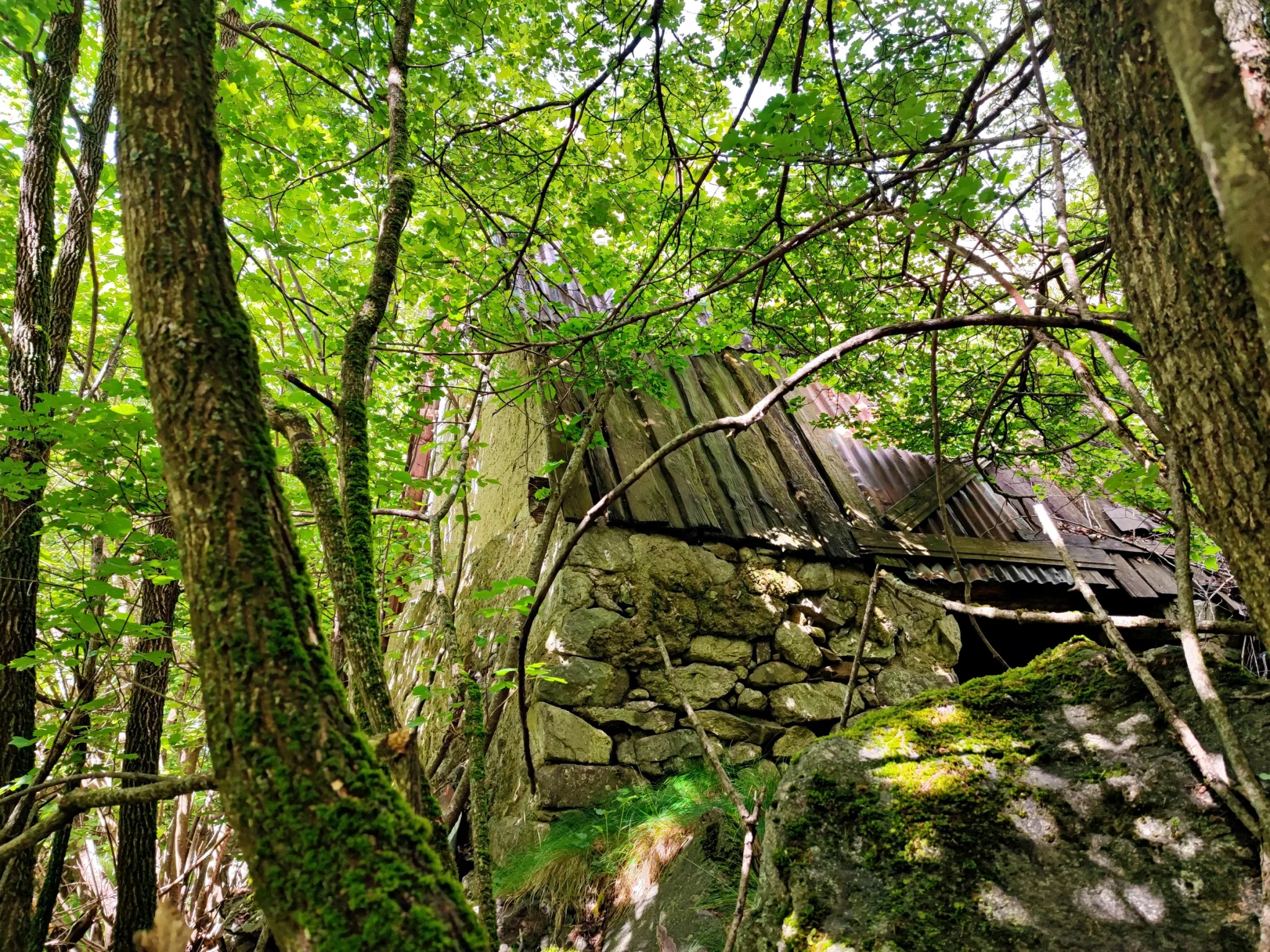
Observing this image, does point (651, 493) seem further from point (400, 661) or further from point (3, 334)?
point (400, 661)

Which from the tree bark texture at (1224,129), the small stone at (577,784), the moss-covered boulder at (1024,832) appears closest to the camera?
the tree bark texture at (1224,129)

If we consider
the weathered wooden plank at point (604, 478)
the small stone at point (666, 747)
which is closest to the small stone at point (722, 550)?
the weathered wooden plank at point (604, 478)

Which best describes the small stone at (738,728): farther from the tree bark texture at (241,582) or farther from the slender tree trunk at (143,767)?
the tree bark texture at (241,582)

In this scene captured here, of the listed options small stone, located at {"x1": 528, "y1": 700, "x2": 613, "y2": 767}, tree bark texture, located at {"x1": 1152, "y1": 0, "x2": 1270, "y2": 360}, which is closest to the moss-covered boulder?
tree bark texture, located at {"x1": 1152, "y1": 0, "x2": 1270, "y2": 360}

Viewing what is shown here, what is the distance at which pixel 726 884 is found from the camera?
2.52 m

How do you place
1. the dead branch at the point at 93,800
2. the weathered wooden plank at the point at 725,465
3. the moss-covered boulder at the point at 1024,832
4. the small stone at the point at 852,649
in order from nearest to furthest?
the dead branch at the point at 93,800
the moss-covered boulder at the point at 1024,832
the small stone at the point at 852,649
the weathered wooden plank at the point at 725,465

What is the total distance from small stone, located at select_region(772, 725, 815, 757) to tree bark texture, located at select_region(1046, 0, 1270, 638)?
311 cm

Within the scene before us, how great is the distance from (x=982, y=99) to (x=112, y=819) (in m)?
6.90

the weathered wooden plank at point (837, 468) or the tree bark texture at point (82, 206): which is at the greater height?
the tree bark texture at point (82, 206)

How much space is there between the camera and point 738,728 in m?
3.74

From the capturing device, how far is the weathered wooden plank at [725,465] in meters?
4.28

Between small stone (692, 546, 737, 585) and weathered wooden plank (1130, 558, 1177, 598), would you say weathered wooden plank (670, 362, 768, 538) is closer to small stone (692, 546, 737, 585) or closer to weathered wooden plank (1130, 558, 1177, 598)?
small stone (692, 546, 737, 585)

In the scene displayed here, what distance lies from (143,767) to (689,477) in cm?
345

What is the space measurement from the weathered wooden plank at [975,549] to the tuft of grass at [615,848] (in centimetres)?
209
